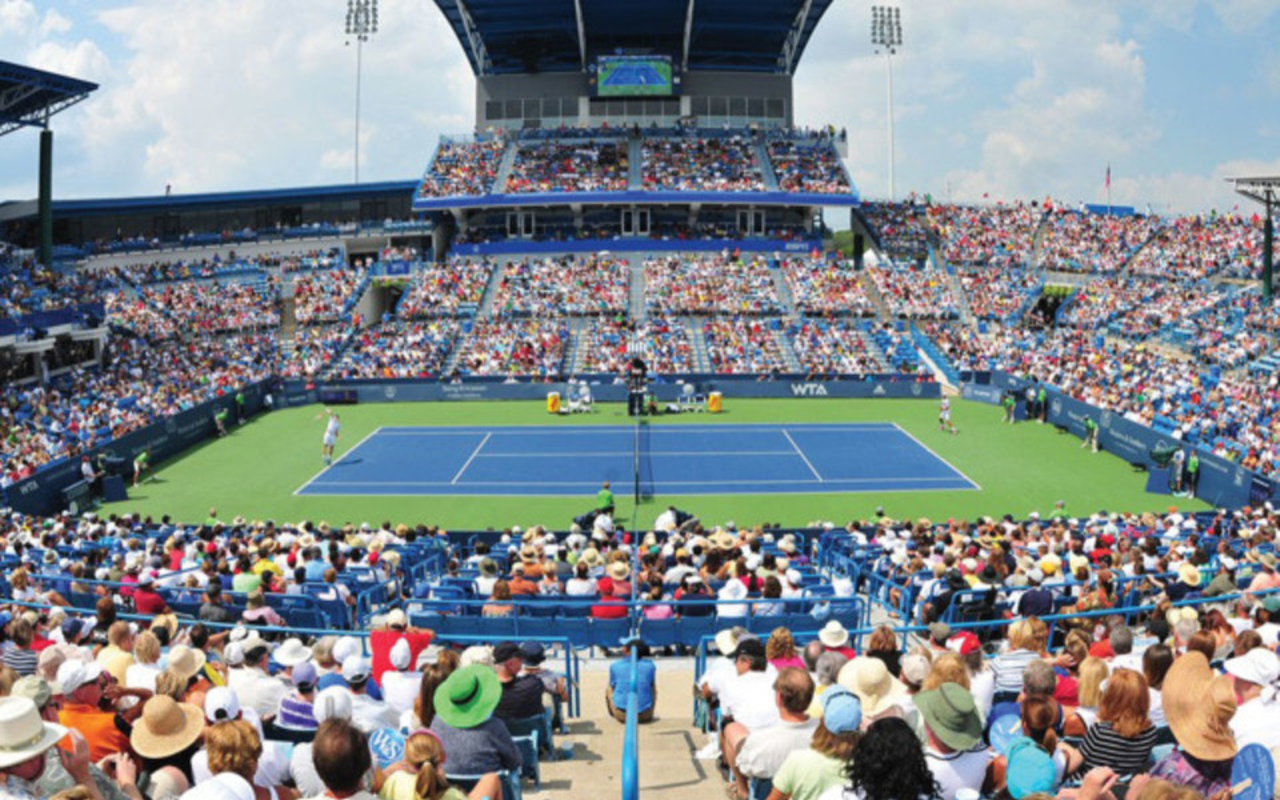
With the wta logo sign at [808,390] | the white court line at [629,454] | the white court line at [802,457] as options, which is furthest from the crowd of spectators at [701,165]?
the white court line at [629,454]

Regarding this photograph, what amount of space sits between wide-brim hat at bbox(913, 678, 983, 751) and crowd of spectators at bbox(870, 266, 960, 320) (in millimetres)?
53038

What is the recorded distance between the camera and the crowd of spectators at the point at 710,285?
58.2m

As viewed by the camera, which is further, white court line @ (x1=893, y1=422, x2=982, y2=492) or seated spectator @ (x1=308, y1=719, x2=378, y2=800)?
white court line @ (x1=893, y1=422, x2=982, y2=492)

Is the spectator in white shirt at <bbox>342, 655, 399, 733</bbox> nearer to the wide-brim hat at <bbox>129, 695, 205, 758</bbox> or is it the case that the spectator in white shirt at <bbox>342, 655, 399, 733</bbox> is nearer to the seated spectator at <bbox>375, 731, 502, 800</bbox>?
the wide-brim hat at <bbox>129, 695, 205, 758</bbox>

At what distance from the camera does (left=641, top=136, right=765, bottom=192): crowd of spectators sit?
6662 cm

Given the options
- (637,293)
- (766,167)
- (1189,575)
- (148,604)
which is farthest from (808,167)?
(148,604)

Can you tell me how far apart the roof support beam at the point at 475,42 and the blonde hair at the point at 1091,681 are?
206 feet

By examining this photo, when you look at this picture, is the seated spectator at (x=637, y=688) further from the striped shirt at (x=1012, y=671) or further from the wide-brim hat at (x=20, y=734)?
the wide-brim hat at (x=20, y=734)

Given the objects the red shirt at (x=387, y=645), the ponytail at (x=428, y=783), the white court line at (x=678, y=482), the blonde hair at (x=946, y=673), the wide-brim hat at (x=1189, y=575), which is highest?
the blonde hair at (x=946, y=673)

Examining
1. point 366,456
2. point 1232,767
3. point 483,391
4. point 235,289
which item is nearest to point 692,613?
point 1232,767

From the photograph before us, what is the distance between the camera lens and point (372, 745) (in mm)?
6699

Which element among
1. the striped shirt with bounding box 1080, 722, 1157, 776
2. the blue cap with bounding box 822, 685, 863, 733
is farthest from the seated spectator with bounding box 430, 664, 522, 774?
the striped shirt with bounding box 1080, 722, 1157, 776

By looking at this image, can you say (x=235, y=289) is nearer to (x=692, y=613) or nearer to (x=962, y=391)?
(x=962, y=391)

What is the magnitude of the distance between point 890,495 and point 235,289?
151 ft
